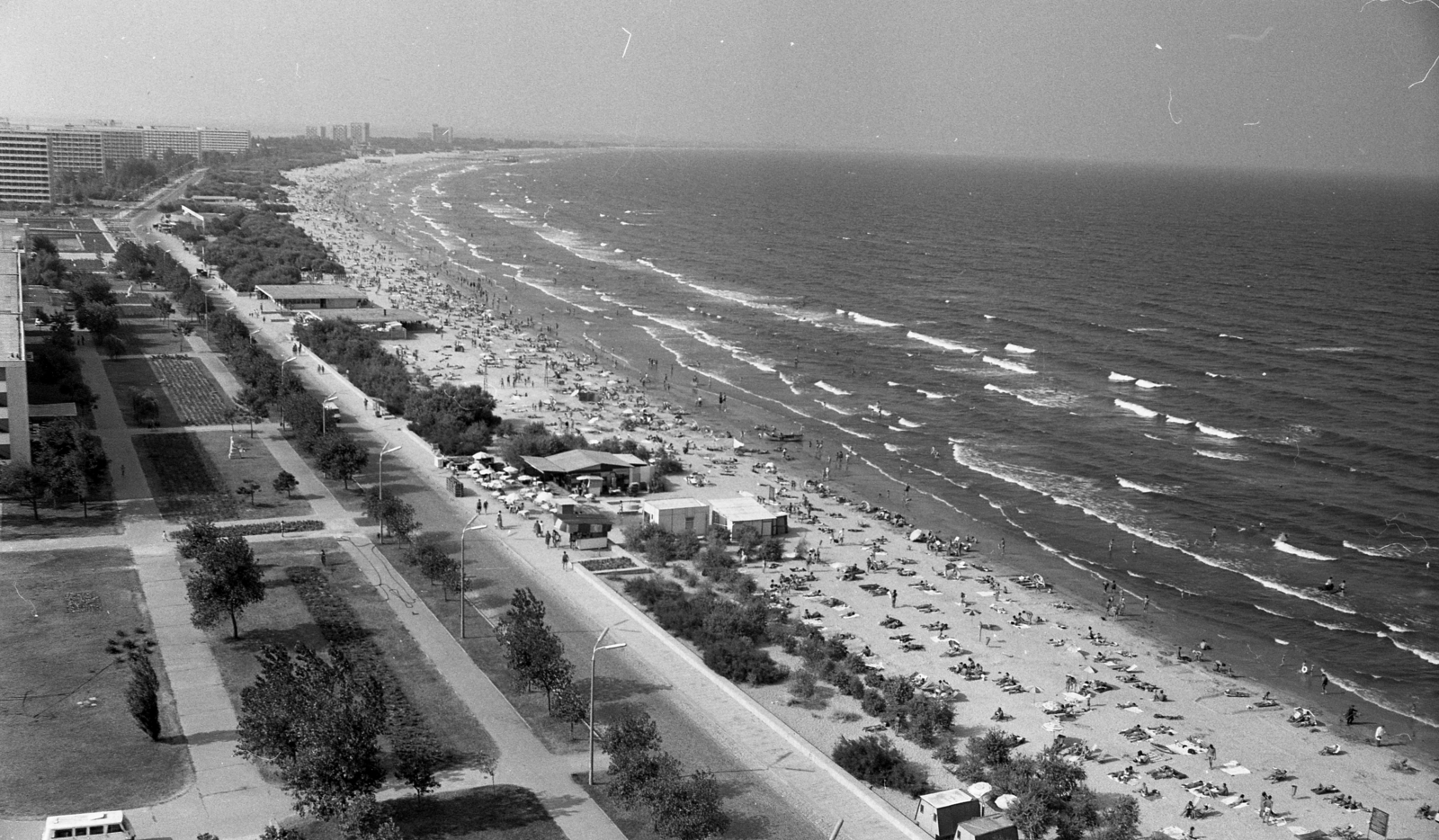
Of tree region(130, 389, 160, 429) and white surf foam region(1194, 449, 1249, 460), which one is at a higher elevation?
white surf foam region(1194, 449, 1249, 460)

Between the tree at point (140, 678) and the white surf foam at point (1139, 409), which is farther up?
the white surf foam at point (1139, 409)

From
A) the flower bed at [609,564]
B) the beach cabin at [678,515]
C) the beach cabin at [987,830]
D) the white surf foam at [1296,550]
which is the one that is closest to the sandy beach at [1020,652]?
the beach cabin at [987,830]

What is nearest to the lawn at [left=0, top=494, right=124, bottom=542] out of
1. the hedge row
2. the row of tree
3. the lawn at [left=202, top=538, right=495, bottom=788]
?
the lawn at [left=202, top=538, right=495, bottom=788]

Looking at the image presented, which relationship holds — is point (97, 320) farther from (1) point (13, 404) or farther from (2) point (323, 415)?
(1) point (13, 404)

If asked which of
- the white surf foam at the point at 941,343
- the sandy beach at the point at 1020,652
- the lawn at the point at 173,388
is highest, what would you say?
the white surf foam at the point at 941,343

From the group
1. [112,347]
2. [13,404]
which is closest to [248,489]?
[13,404]

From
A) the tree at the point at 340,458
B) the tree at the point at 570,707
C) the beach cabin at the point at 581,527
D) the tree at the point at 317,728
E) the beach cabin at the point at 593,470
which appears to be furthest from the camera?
the beach cabin at the point at 593,470

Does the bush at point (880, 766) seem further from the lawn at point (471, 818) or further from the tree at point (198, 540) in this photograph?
the tree at point (198, 540)

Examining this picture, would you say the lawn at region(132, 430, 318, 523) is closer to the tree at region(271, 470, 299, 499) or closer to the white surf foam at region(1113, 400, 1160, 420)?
the tree at region(271, 470, 299, 499)
